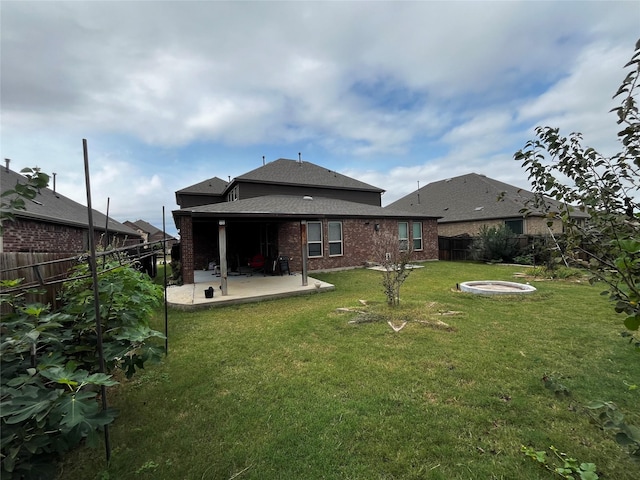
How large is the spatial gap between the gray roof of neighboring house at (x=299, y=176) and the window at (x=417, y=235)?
400 centimetres

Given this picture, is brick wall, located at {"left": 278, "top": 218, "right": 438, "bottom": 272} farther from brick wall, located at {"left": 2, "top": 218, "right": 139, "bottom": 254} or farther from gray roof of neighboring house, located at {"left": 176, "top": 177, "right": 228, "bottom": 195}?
gray roof of neighboring house, located at {"left": 176, "top": 177, "right": 228, "bottom": 195}

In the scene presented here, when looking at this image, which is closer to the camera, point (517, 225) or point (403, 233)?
point (403, 233)

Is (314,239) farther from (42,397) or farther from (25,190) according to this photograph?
(42,397)

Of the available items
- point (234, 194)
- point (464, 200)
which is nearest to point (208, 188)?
point (234, 194)

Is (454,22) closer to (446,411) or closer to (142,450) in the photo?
(446,411)

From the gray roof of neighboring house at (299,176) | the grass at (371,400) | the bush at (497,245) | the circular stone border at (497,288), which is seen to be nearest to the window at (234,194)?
the gray roof of neighboring house at (299,176)

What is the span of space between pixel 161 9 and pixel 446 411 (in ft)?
20.8

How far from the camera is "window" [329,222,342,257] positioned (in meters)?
13.9

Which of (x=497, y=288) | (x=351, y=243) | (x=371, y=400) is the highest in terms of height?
(x=351, y=243)

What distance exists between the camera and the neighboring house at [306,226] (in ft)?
42.5

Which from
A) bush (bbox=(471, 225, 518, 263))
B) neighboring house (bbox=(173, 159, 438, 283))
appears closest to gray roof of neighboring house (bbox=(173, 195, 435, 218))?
neighboring house (bbox=(173, 159, 438, 283))

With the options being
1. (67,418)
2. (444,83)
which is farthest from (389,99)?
(67,418)

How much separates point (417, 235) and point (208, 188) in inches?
585

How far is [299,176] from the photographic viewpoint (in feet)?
58.4
